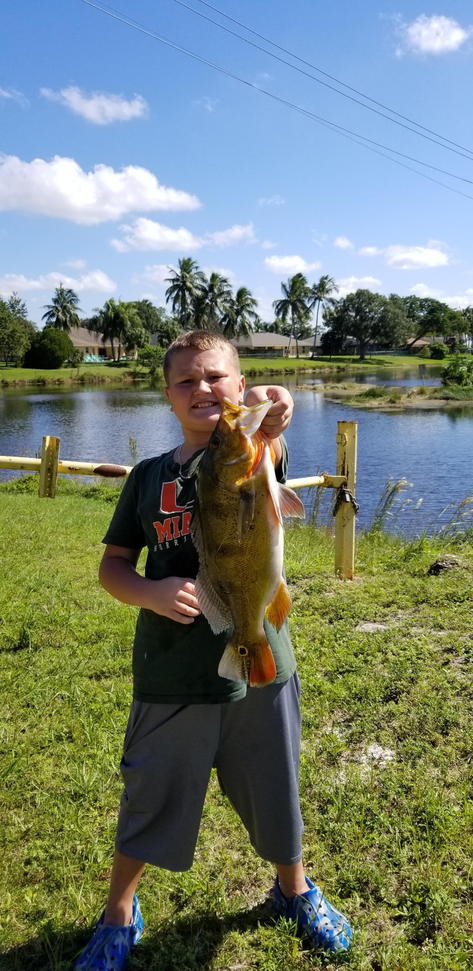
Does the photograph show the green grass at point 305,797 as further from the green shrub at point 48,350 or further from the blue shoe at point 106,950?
the green shrub at point 48,350

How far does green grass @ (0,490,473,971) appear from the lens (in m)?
2.24

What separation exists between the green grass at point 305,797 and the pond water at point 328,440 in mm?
4489

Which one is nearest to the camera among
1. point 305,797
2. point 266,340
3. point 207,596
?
point 207,596

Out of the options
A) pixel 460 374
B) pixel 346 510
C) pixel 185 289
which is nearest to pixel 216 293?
pixel 185 289

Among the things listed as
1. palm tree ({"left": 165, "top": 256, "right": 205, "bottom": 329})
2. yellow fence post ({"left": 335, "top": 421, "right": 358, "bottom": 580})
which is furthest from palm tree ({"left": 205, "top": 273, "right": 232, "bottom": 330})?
yellow fence post ({"left": 335, "top": 421, "right": 358, "bottom": 580})

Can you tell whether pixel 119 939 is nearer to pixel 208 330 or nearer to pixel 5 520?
pixel 208 330

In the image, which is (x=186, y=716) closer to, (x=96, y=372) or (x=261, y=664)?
(x=261, y=664)

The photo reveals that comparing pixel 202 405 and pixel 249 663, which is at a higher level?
pixel 202 405

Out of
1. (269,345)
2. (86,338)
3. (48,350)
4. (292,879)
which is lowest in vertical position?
(292,879)

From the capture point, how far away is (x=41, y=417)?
32.1 metres

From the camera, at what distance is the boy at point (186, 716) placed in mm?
1971

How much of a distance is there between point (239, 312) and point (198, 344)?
86471 mm

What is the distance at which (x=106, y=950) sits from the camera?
2.08 m

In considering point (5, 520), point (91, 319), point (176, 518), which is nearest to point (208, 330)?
point (176, 518)
